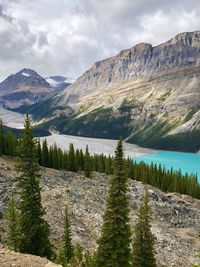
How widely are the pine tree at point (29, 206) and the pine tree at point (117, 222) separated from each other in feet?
21.1

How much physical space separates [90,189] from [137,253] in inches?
1821

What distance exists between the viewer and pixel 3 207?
5606 centimetres

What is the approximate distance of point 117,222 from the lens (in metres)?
34.1

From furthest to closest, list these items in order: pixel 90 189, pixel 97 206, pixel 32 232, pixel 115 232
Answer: pixel 90 189
pixel 97 206
pixel 32 232
pixel 115 232

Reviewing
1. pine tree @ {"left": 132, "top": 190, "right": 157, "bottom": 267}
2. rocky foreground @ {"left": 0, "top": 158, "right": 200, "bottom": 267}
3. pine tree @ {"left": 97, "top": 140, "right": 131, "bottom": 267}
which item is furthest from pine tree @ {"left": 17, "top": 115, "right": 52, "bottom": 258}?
rocky foreground @ {"left": 0, "top": 158, "right": 200, "bottom": 267}

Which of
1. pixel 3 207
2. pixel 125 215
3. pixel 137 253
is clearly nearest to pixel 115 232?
pixel 125 215

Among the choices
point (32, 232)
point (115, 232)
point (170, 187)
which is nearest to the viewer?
point (115, 232)

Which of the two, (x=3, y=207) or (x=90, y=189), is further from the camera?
(x=90, y=189)

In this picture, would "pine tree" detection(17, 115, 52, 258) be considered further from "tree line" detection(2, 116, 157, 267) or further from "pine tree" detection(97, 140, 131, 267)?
"pine tree" detection(97, 140, 131, 267)

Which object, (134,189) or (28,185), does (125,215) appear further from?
(134,189)

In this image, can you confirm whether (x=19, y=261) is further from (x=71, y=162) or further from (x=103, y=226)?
(x=71, y=162)

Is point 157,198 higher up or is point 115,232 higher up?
point 115,232

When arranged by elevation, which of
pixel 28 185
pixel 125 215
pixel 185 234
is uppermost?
pixel 28 185

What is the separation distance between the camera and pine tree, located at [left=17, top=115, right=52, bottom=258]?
1454 inches
